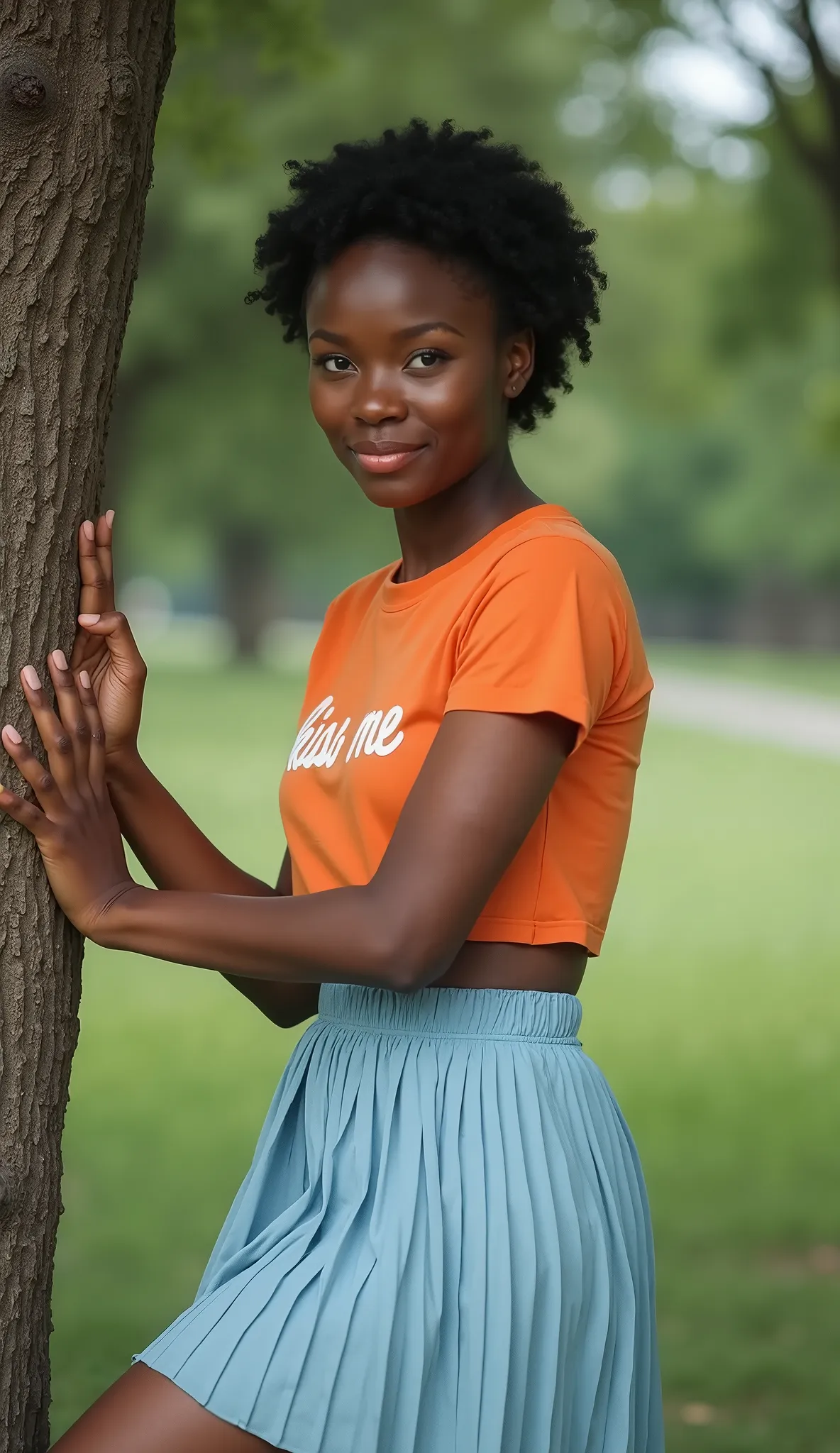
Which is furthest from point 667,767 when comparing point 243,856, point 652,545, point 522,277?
point 652,545

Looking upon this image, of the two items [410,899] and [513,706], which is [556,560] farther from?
[410,899]

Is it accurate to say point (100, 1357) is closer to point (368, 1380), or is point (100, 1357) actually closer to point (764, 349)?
point (368, 1380)

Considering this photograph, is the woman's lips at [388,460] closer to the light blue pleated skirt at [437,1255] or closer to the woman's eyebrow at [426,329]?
the woman's eyebrow at [426,329]

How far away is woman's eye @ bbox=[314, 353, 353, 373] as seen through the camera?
7.31 ft

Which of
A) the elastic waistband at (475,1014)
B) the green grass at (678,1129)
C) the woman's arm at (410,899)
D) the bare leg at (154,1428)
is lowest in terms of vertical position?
the green grass at (678,1129)

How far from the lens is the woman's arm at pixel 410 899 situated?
195 cm

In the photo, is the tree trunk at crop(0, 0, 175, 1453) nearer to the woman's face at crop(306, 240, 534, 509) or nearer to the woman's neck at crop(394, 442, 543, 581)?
the woman's face at crop(306, 240, 534, 509)

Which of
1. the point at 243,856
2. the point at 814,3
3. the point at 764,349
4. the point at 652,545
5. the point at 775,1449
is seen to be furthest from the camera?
the point at 652,545

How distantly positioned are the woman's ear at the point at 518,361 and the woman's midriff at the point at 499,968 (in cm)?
74

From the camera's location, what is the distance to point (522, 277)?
2.23 meters

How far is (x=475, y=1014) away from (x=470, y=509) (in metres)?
0.68

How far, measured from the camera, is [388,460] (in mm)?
2209

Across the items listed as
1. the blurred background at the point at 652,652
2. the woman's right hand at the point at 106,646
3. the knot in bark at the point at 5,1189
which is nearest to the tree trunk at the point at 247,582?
the blurred background at the point at 652,652

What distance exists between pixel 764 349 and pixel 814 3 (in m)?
9.80
